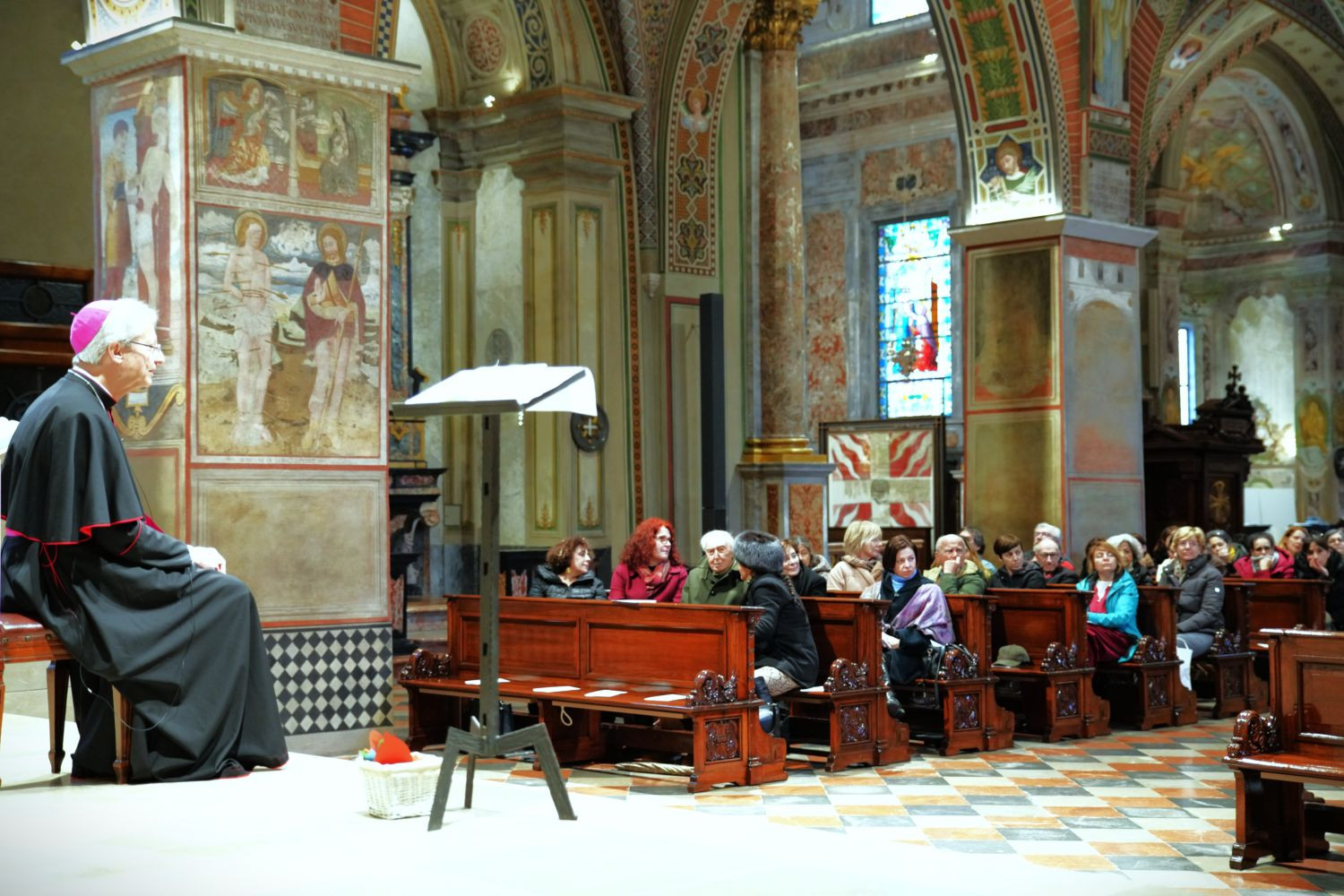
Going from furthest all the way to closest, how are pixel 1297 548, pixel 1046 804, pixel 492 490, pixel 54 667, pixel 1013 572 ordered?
pixel 1297 548 < pixel 1013 572 < pixel 1046 804 < pixel 54 667 < pixel 492 490

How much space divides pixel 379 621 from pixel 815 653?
8.03 feet

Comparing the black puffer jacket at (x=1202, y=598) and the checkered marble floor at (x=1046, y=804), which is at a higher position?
the black puffer jacket at (x=1202, y=598)

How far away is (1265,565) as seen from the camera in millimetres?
12758

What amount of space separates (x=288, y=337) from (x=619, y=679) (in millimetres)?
2594

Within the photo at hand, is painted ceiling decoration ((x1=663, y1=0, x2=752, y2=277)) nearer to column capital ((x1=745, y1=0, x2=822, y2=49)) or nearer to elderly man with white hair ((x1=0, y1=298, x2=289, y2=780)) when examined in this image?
column capital ((x1=745, y1=0, x2=822, y2=49))

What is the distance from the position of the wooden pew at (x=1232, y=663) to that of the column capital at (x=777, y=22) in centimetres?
678

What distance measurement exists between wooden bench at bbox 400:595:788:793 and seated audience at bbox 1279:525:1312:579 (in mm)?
6227

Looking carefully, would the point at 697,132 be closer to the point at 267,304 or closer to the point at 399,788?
the point at 267,304

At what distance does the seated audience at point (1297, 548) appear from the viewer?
12812 millimetres

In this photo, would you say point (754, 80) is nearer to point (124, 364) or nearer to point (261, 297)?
point (261, 297)

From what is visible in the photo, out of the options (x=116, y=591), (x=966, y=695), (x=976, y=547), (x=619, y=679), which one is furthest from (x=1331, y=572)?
(x=116, y=591)

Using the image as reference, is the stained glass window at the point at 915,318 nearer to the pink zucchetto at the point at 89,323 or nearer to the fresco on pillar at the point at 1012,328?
the fresco on pillar at the point at 1012,328

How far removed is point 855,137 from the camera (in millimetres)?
22406

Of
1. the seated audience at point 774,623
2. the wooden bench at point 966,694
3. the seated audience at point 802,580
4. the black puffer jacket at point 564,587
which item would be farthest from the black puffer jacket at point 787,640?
the black puffer jacket at point 564,587
